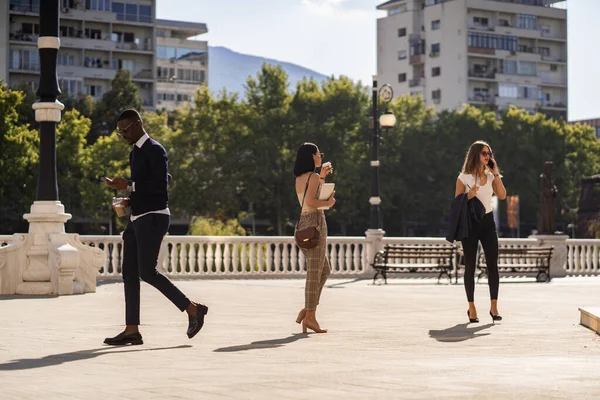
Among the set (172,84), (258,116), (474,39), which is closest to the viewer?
(258,116)

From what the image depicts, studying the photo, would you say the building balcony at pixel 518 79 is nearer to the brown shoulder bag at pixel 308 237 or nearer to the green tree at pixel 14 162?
the green tree at pixel 14 162

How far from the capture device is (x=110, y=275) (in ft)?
84.9

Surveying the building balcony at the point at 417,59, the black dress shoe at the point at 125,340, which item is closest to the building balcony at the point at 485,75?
the building balcony at the point at 417,59

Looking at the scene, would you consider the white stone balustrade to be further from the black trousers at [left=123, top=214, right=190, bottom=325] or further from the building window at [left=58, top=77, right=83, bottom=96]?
the building window at [left=58, top=77, right=83, bottom=96]

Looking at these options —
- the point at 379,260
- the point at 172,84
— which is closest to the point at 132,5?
the point at 172,84

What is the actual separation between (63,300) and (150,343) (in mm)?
6711

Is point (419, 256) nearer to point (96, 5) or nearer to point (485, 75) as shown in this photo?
point (96, 5)

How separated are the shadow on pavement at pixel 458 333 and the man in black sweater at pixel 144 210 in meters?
2.20

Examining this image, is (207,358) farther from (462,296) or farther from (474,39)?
(474,39)

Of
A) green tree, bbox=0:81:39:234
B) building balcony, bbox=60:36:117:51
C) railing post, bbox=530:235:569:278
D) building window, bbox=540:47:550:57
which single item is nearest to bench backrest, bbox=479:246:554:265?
railing post, bbox=530:235:569:278

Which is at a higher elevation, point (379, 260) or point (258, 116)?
point (258, 116)

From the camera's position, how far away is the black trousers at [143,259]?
32.3 feet

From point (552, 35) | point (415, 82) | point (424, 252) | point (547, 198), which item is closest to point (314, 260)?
point (424, 252)

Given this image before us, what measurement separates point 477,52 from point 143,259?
11085 centimetres
